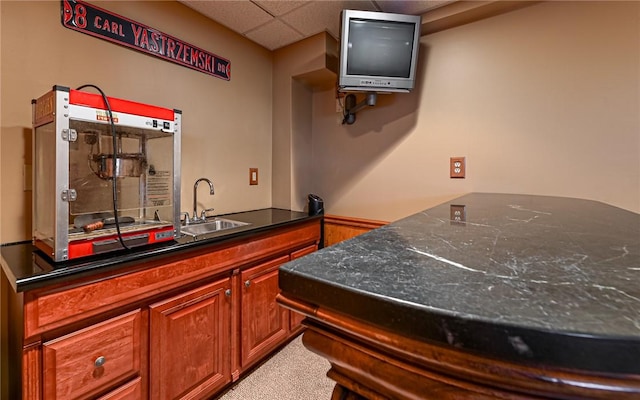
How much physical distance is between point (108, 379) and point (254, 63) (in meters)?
2.31

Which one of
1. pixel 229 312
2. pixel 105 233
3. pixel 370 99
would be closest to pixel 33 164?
pixel 105 233

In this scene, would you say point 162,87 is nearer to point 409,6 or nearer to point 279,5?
point 279,5

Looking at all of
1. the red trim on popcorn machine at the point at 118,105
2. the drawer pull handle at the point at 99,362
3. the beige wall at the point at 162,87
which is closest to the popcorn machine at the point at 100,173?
the red trim on popcorn machine at the point at 118,105

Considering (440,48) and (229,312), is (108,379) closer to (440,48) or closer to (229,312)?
(229,312)

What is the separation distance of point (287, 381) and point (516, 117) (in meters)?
2.16

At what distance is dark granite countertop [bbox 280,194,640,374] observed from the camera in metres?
0.29

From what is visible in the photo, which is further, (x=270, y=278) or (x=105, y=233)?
(x=270, y=278)

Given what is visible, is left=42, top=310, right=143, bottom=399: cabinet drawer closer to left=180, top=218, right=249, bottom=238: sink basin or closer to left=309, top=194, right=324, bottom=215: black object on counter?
left=180, top=218, right=249, bottom=238: sink basin

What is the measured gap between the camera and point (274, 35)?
86.1 inches

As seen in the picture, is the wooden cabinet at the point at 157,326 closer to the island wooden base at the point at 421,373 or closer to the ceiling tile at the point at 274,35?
the island wooden base at the point at 421,373

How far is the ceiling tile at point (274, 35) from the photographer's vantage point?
6.73 feet

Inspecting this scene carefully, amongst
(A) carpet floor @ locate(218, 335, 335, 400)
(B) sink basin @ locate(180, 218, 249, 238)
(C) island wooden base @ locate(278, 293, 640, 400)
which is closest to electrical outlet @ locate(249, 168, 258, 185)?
(B) sink basin @ locate(180, 218, 249, 238)

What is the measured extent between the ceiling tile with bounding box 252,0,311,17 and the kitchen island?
1806mm

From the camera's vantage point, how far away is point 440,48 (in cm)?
195
